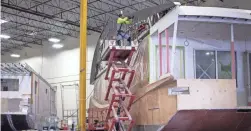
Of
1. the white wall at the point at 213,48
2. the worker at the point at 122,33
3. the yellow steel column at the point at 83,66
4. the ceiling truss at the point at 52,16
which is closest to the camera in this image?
the white wall at the point at 213,48

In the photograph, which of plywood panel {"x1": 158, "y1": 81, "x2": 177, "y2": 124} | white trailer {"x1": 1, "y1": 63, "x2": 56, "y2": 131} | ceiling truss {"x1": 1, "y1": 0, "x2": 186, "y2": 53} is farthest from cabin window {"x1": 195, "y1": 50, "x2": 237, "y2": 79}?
ceiling truss {"x1": 1, "y1": 0, "x2": 186, "y2": 53}

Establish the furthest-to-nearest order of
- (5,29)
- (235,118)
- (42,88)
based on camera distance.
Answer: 1. (5,29)
2. (42,88)
3. (235,118)

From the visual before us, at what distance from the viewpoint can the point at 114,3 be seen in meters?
29.2

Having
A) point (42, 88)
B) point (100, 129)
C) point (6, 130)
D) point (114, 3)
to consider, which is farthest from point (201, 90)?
point (114, 3)

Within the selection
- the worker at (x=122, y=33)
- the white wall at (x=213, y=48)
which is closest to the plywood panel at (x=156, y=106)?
the white wall at (x=213, y=48)

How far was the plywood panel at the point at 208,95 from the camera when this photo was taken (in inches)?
358

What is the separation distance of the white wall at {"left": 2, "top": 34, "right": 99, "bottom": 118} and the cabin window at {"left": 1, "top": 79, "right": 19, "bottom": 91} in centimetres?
1758

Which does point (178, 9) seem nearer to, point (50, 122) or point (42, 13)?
point (50, 122)

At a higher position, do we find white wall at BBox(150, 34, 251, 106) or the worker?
the worker

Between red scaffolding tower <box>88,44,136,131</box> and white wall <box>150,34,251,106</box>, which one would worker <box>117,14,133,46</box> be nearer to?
red scaffolding tower <box>88,44,136,131</box>

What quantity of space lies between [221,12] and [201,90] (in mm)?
2343

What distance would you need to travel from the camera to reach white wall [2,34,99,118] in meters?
37.0

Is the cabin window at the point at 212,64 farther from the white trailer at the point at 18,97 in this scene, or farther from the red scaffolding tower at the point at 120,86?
the white trailer at the point at 18,97

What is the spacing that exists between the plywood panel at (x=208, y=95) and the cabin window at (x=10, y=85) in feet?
34.2
